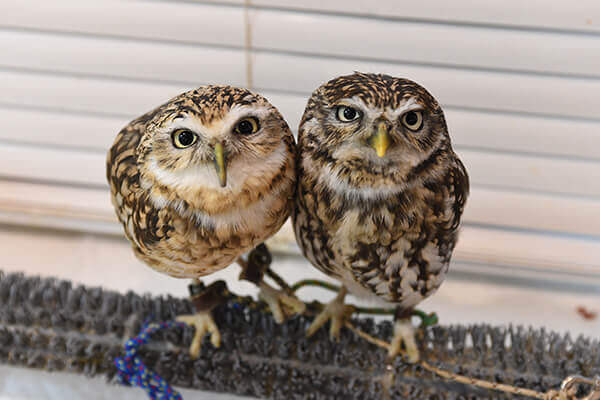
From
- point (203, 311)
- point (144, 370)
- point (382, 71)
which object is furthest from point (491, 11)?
point (144, 370)

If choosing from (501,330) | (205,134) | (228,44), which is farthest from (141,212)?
(501,330)

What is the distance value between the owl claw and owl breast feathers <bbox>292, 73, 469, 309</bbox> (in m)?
0.22

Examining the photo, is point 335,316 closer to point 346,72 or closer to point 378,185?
point 378,185

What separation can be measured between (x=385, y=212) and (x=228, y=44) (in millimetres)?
502

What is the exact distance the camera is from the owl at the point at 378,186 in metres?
0.51

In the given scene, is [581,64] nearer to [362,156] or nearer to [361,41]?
[361,41]

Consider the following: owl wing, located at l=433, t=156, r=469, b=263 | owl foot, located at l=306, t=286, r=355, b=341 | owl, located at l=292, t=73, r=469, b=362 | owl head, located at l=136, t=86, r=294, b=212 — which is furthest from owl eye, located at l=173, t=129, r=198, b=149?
owl foot, located at l=306, t=286, r=355, b=341

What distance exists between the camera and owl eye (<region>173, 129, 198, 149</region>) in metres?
0.51

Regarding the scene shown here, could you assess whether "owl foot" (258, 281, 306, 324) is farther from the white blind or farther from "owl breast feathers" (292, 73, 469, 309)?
the white blind

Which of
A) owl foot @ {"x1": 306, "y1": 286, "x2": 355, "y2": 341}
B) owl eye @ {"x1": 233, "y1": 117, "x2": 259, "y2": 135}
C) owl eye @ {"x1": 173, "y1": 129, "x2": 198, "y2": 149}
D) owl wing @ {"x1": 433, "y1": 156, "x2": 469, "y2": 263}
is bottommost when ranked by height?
→ owl foot @ {"x1": 306, "y1": 286, "x2": 355, "y2": 341}

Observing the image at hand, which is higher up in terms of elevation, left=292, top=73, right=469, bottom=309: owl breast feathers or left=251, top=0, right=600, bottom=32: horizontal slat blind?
left=251, top=0, right=600, bottom=32: horizontal slat blind

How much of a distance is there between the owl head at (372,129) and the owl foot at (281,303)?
28cm

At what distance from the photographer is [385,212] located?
0.56 meters

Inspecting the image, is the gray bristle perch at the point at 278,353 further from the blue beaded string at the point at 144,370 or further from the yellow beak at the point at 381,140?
the yellow beak at the point at 381,140
